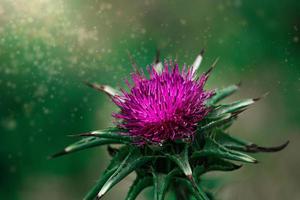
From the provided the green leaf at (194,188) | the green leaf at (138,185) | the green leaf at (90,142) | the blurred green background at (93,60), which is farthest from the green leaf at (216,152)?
the blurred green background at (93,60)

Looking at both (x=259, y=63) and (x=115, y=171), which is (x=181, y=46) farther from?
(x=115, y=171)

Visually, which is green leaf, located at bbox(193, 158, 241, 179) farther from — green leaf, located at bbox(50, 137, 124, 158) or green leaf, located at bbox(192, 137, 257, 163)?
green leaf, located at bbox(50, 137, 124, 158)

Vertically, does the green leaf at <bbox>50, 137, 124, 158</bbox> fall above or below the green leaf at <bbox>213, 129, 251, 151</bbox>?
above

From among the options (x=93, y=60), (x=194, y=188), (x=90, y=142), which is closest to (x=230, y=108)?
(x=194, y=188)

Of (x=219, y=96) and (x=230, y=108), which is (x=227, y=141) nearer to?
(x=230, y=108)

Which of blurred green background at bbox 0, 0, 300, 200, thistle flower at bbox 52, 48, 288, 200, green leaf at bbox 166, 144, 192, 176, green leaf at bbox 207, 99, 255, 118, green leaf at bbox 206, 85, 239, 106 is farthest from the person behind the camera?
blurred green background at bbox 0, 0, 300, 200

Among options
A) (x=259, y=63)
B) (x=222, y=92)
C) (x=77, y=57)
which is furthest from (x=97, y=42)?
(x=222, y=92)

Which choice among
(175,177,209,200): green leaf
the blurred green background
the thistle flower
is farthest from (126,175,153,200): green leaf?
the blurred green background

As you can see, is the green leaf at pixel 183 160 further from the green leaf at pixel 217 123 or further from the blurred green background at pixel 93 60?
the blurred green background at pixel 93 60
